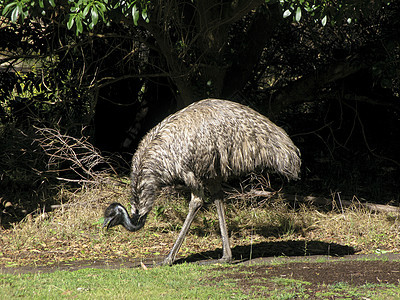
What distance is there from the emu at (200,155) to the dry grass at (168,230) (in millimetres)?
1403

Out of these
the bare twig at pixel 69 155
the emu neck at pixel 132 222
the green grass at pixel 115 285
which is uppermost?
the bare twig at pixel 69 155

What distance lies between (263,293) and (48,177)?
20.3 feet

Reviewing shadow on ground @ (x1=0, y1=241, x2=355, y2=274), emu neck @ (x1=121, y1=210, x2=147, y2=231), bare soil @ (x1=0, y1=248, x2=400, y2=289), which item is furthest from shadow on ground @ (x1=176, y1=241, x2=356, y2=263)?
emu neck @ (x1=121, y1=210, x2=147, y2=231)

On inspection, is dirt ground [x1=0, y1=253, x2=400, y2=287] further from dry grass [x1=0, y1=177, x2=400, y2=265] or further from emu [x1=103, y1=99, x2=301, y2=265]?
emu [x1=103, y1=99, x2=301, y2=265]

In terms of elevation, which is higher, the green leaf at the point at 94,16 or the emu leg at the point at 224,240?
the green leaf at the point at 94,16

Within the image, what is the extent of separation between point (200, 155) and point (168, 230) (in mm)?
2725

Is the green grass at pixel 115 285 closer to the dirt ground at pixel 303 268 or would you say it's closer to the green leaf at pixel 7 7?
the dirt ground at pixel 303 268

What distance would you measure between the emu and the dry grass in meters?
1.40

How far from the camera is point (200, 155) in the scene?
715 cm

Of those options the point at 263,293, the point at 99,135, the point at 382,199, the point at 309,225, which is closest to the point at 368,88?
the point at 382,199

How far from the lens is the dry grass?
8.74 meters

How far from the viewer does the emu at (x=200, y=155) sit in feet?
23.5

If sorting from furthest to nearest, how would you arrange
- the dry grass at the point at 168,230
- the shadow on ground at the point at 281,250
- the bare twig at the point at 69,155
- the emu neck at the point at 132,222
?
the bare twig at the point at 69,155 → the dry grass at the point at 168,230 → the shadow on ground at the point at 281,250 → the emu neck at the point at 132,222

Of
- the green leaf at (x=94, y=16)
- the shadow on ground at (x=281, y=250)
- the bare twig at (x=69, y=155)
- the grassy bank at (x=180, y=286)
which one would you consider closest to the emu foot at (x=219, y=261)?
the shadow on ground at (x=281, y=250)
